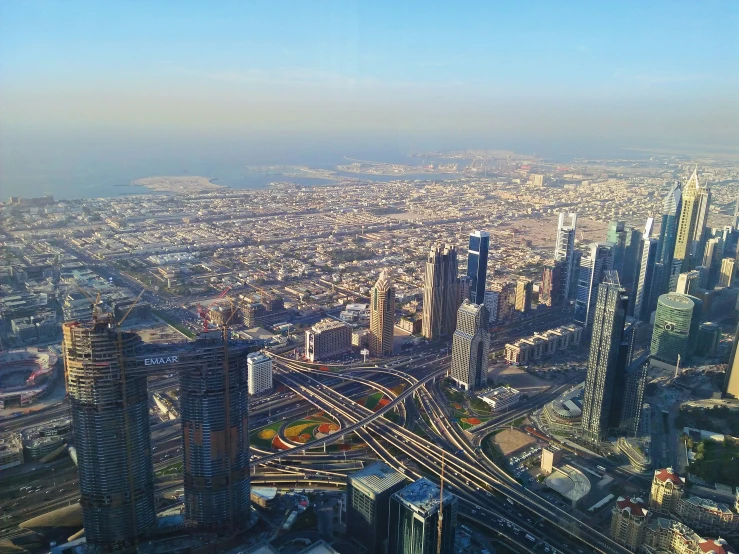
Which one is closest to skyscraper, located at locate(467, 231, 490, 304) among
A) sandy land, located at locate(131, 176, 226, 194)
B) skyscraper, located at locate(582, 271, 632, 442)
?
skyscraper, located at locate(582, 271, 632, 442)

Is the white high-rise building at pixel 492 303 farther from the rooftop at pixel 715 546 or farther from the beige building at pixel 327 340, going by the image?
the rooftop at pixel 715 546

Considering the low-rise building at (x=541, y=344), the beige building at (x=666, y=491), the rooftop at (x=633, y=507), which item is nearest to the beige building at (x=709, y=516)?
the beige building at (x=666, y=491)

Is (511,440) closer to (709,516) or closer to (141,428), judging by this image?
(709,516)

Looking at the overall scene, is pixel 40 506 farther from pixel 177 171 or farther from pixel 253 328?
pixel 177 171

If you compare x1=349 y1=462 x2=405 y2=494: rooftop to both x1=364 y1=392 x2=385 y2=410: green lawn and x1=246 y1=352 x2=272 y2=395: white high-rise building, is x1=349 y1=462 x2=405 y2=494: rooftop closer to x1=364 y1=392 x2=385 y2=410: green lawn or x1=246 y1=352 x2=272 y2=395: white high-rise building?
x1=364 y1=392 x2=385 y2=410: green lawn

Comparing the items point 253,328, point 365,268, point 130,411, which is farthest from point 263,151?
point 130,411
